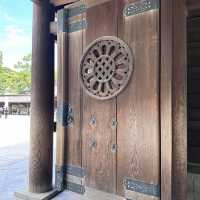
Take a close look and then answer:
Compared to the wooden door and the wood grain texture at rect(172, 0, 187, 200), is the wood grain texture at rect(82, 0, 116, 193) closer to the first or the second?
the wooden door

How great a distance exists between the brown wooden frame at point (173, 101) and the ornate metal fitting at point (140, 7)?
0.21 feet

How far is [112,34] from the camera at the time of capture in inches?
71.5

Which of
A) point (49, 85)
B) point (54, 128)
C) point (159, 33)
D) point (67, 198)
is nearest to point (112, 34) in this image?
point (159, 33)

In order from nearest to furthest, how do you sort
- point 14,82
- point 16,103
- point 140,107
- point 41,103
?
point 140,107, point 41,103, point 16,103, point 14,82

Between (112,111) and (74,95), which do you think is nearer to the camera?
(112,111)

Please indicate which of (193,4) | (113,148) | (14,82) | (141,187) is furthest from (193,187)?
(14,82)

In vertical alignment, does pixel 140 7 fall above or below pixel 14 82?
below

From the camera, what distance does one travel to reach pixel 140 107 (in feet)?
5.50

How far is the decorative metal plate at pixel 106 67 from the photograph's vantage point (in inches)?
68.7

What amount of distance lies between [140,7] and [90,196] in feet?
4.97

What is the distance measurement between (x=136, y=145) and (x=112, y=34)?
0.86m

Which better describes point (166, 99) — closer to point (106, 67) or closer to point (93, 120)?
point (106, 67)

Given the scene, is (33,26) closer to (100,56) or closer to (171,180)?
(100,56)

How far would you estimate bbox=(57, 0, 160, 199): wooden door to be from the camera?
1.63m
